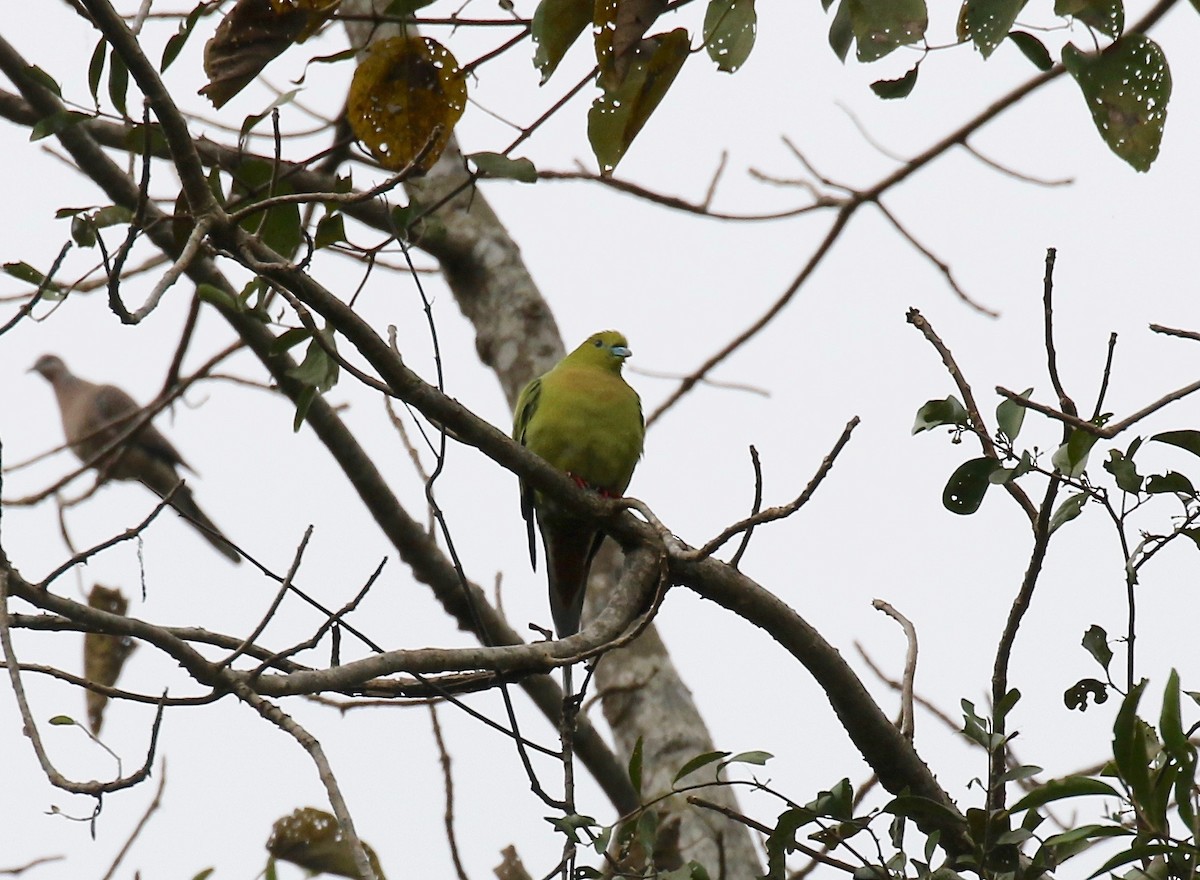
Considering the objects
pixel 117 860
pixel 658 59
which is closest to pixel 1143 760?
pixel 658 59

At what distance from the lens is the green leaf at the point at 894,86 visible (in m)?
2.25

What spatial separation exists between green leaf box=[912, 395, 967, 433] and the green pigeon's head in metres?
2.84

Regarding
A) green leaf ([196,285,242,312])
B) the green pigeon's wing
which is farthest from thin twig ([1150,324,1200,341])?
the green pigeon's wing

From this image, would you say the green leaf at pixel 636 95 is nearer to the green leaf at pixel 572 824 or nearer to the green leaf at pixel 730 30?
the green leaf at pixel 730 30

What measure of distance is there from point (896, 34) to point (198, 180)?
114cm

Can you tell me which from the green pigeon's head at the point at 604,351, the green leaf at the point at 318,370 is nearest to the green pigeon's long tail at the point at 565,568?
the green pigeon's head at the point at 604,351

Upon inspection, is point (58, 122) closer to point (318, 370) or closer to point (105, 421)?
point (318, 370)

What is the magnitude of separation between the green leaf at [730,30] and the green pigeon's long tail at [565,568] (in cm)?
237

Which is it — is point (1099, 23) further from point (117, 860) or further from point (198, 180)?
point (117, 860)

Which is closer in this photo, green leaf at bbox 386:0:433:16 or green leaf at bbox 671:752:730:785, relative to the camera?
green leaf at bbox 671:752:730:785

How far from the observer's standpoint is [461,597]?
179 inches

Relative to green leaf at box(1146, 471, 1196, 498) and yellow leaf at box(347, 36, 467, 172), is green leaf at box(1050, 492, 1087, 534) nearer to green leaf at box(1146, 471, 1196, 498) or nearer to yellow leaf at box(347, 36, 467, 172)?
green leaf at box(1146, 471, 1196, 498)

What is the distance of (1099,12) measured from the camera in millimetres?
1922

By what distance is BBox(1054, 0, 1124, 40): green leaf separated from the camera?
1.91 meters
